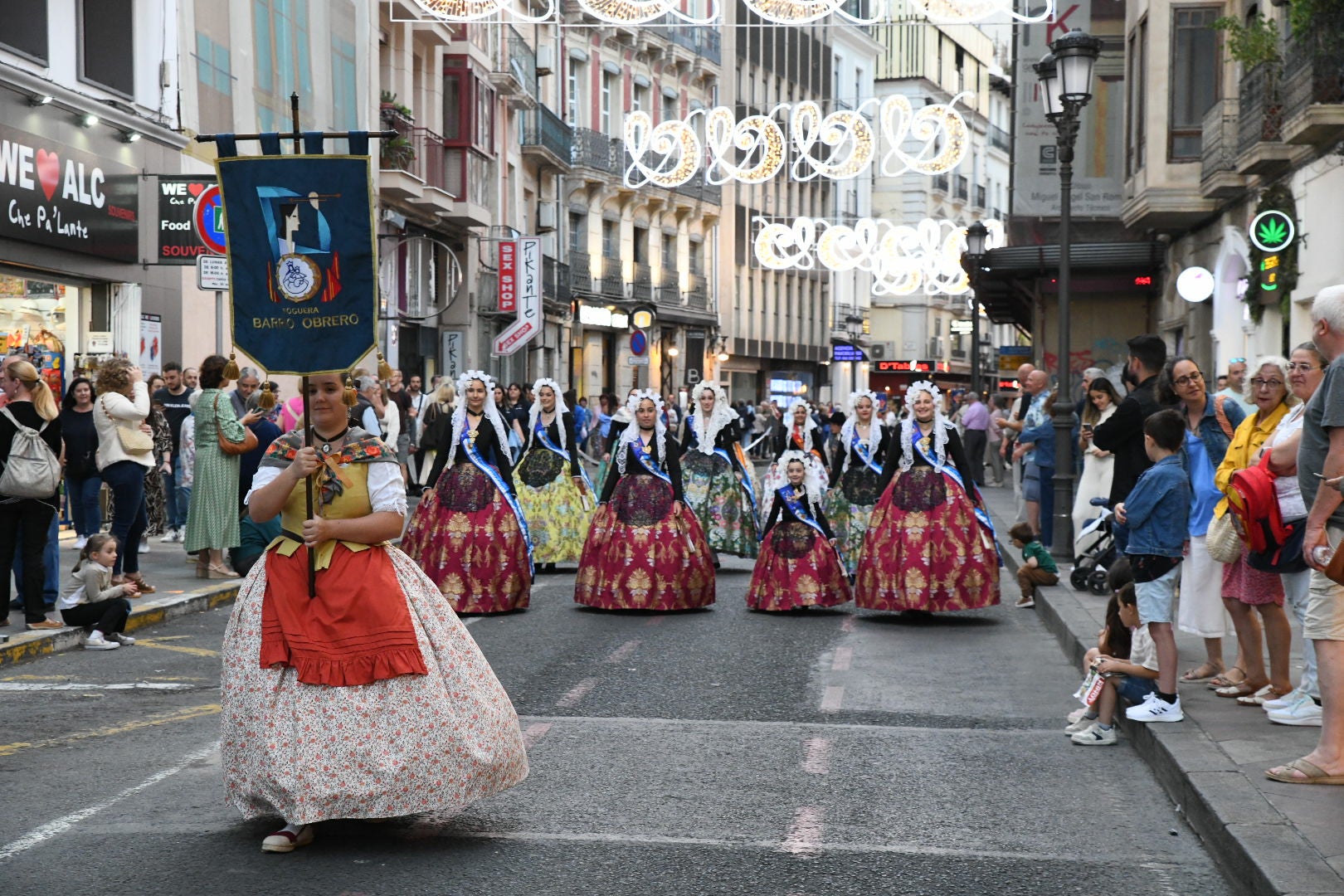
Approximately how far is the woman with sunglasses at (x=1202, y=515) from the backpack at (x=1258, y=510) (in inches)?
40.0

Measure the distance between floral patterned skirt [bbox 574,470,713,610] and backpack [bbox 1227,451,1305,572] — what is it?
19.7 ft

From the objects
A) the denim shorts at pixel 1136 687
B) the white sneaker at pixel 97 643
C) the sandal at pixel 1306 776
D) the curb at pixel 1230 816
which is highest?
the denim shorts at pixel 1136 687

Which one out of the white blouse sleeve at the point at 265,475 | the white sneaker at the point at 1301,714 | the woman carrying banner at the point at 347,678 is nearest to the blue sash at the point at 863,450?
the white sneaker at the point at 1301,714

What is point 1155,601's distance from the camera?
312 inches

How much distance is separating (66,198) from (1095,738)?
14.0 metres

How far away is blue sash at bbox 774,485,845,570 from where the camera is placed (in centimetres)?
1324

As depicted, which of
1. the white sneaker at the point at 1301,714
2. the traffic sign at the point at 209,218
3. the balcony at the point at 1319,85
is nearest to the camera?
the white sneaker at the point at 1301,714

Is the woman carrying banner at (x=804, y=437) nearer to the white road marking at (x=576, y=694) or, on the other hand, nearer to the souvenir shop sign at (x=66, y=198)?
the white road marking at (x=576, y=694)

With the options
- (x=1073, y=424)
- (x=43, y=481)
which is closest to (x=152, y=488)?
(x=43, y=481)

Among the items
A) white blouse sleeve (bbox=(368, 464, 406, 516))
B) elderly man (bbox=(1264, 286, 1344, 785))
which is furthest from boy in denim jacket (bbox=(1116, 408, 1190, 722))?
white blouse sleeve (bbox=(368, 464, 406, 516))

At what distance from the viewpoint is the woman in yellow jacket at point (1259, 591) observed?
833cm

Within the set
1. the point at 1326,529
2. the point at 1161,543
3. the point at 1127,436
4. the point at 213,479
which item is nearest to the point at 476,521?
the point at 213,479

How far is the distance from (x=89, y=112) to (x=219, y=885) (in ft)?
50.2

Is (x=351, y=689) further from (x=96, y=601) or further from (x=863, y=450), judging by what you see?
(x=863, y=450)
